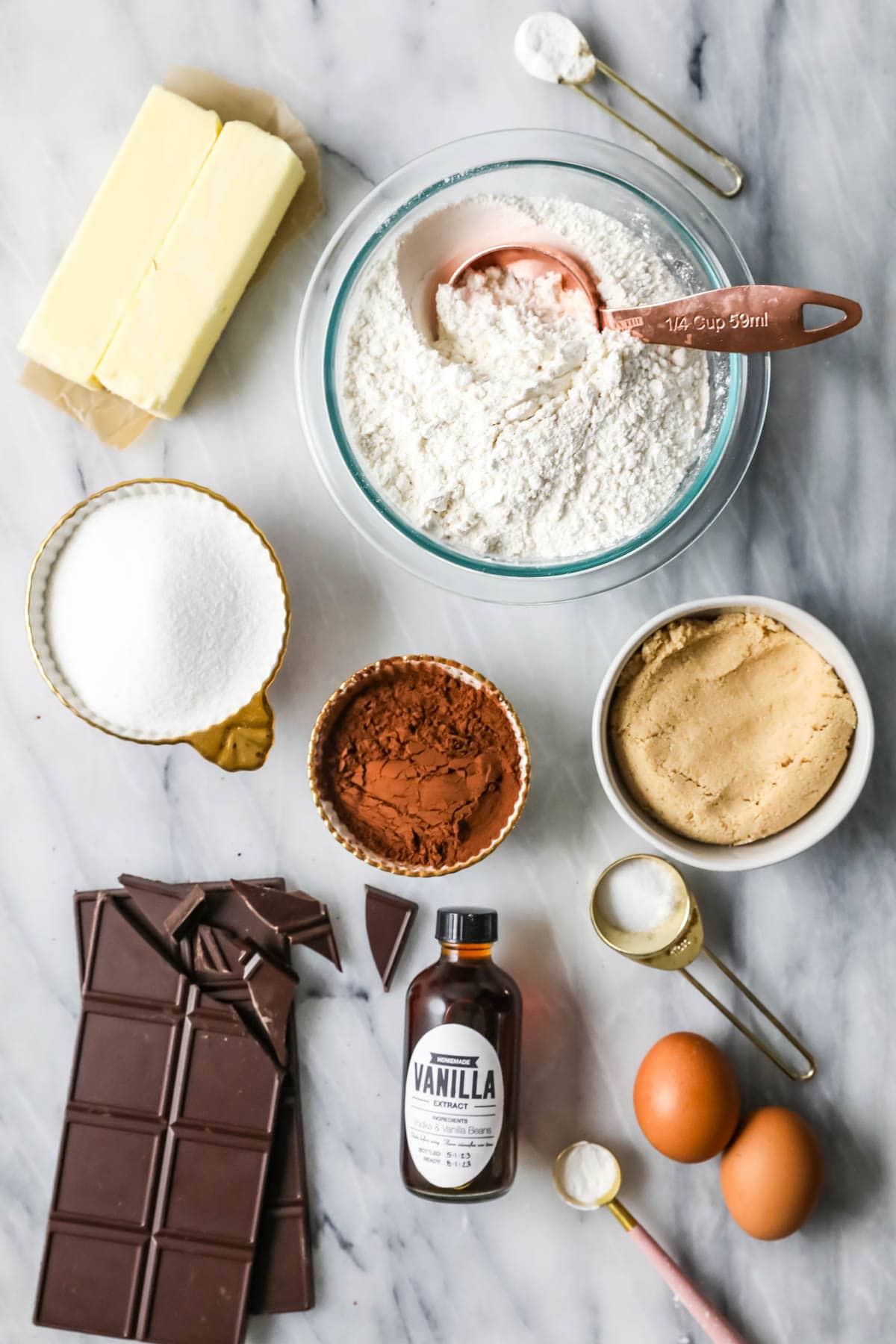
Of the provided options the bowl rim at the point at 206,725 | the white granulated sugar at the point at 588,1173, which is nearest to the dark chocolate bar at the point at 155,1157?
the bowl rim at the point at 206,725

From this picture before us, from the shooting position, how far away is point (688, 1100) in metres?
1.13

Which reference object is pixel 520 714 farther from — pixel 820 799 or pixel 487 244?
pixel 487 244

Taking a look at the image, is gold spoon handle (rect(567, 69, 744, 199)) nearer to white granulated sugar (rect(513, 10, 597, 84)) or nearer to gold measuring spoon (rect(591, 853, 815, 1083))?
white granulated sugar (rect(513, 10, 597, 84))

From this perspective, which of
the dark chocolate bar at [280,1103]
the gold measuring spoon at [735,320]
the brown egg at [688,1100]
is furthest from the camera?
the dark chocolate bar at [280,1103]

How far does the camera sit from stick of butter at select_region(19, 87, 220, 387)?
3.77 feet

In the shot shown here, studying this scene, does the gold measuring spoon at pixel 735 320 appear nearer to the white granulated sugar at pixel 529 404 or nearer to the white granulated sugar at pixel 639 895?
the white granulated sugar at pixel 529 404

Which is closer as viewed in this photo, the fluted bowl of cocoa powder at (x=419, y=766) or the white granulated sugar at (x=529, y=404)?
the white granulated sugar at (x=529, y=404)

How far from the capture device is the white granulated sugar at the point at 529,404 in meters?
1.03

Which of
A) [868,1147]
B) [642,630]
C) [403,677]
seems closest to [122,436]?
[403,677]

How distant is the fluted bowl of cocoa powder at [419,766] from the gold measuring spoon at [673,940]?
0.18 metres

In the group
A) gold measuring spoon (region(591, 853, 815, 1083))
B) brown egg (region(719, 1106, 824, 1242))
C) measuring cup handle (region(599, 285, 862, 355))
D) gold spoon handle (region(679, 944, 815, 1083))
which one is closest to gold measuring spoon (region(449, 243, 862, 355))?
measuring cup handle (region(599, 285, 862, 355))

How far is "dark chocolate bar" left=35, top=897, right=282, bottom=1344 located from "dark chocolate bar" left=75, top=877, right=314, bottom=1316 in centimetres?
2

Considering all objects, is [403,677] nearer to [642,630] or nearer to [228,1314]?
[642,630]

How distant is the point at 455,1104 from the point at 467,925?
214 millimetres
